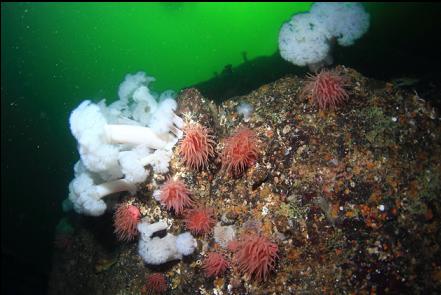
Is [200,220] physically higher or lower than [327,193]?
lower

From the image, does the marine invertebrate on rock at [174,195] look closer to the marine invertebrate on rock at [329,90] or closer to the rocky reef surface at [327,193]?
the rocky reef surface at [327,193]

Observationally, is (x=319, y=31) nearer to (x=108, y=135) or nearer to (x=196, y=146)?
(x=196, y=146)

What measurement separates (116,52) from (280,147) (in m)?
36.8

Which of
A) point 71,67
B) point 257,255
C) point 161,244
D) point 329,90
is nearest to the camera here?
point 257,255

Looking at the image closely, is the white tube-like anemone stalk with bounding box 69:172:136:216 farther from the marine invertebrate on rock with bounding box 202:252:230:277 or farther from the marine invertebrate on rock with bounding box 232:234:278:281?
the marine invertebrate on rock with bounding box 232:234:278:281

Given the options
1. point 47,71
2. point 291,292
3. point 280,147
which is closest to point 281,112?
point 280,147

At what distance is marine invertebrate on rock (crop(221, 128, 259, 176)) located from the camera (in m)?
4.05

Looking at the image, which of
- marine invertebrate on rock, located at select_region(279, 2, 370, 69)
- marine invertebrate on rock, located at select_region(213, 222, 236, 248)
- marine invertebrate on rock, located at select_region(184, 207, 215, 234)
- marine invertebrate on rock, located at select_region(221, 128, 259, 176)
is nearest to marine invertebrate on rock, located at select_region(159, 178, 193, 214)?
marine invertebrate on rock, located at select_region(184, 207, 215, 234)

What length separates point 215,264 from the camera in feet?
13.0

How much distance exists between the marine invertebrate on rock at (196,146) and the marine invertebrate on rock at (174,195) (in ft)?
1.16

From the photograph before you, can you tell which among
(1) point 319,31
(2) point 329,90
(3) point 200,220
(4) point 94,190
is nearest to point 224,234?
(3) point 200,220

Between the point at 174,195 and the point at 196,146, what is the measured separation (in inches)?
28.9

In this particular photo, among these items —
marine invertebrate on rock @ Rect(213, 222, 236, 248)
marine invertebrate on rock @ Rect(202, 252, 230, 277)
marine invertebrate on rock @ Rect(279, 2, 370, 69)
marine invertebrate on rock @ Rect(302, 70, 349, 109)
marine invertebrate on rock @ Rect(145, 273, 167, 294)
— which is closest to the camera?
marine invertebrate on rock @ Rect(302, 70, 349, 109)

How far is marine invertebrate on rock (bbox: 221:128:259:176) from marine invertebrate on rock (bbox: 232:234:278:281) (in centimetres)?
93
